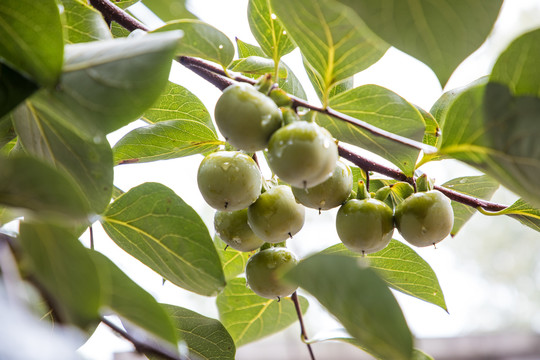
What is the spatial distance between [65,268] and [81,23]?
235 millimetres

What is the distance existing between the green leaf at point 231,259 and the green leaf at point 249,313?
0.06 feet

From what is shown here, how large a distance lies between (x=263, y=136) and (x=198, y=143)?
0.59 ft

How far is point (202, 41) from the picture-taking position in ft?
1.49

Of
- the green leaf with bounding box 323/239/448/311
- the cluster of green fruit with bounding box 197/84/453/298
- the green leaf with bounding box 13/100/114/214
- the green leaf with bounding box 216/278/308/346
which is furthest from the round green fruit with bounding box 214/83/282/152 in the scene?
the green leaf with bounding box 216/278/308/346

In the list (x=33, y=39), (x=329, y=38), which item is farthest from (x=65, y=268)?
(x=329, y=38)

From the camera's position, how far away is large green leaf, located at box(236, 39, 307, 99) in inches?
25.0

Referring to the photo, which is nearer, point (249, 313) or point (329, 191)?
point (329, 191)

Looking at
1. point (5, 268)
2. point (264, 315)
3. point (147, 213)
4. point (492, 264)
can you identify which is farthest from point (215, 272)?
→ point (492, 264)

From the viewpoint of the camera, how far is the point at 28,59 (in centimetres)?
35

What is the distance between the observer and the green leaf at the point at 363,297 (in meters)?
0.35

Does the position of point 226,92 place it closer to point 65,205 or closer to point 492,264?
point 65,205

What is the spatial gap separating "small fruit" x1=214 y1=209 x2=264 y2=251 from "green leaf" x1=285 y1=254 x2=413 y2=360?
0.19m

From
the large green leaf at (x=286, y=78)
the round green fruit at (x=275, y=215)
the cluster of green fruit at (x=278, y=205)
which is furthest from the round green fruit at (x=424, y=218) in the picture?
the large green leaf at (x=286, y=78)

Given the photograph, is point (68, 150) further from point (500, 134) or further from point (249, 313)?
point (249, 313)
